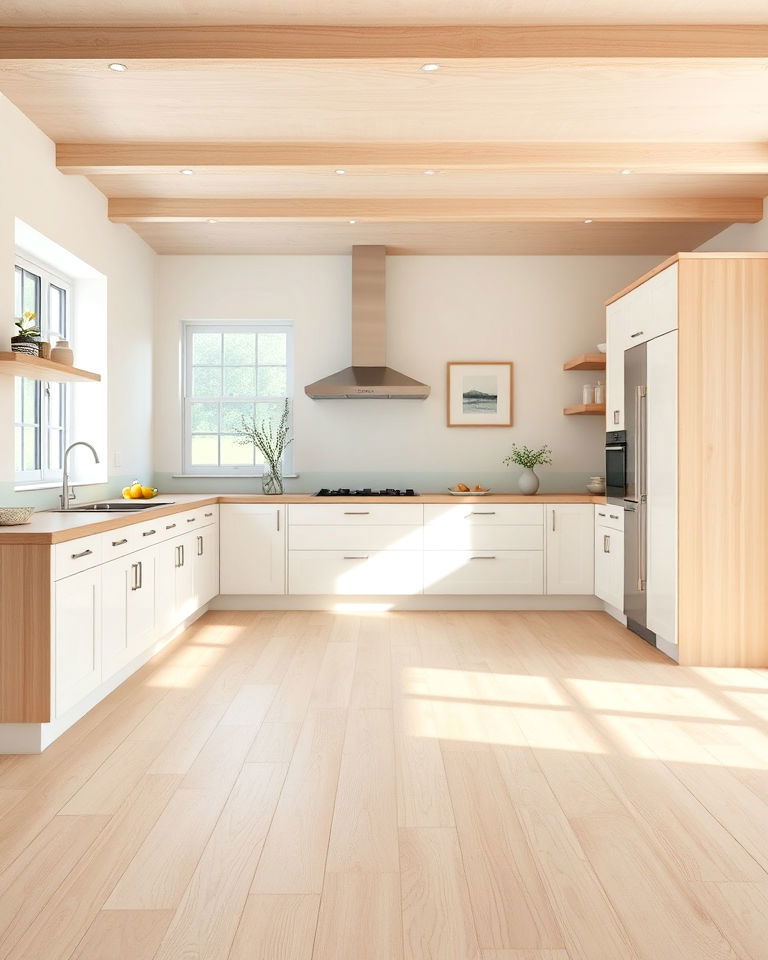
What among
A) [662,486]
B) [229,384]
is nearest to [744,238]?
[662,486]

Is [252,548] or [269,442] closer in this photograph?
[252,548]

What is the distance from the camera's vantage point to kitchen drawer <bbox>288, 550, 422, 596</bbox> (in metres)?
5.27

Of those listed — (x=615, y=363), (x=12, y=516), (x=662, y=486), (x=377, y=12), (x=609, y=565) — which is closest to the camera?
(x=377, y=12)

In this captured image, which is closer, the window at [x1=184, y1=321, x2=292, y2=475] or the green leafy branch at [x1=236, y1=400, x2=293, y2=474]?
the green leafy branch at [x1=236, y1=400, x2=293, y2=474]

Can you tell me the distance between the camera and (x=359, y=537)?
5.28 m

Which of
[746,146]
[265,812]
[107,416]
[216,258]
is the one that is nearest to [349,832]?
[265,812]

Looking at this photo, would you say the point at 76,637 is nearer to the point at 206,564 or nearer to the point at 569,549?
the point at 206,564

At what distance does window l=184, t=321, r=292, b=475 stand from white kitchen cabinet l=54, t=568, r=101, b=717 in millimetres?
2902

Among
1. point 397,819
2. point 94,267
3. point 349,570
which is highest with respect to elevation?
point 94,267

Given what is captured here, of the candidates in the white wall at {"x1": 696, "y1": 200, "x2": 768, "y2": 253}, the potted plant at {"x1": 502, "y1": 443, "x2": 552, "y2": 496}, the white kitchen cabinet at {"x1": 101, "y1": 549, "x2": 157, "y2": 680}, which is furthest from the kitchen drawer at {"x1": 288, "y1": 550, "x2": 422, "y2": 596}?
the white wall at {"x1": 696, "y1": 200, "x2": 768, "y2": 253}

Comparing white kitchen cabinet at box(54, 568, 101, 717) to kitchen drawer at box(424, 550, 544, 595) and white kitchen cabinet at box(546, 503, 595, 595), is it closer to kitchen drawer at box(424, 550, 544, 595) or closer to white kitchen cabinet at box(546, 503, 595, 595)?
kitchen drawer at box(424, 550, 544, 595)

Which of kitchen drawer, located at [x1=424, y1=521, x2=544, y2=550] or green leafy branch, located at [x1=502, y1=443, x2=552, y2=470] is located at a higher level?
green leafy branch, located at [x1=502, y1=443, x2=552, y2=470]

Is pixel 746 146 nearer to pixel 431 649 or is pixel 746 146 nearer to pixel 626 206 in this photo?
pixel 626 206

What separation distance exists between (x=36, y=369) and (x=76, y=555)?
1.00 metres
